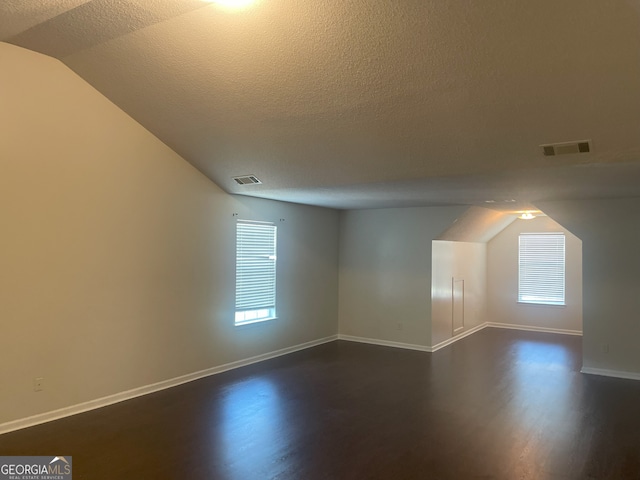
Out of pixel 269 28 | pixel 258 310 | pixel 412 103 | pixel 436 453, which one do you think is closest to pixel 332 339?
pixel 258 310

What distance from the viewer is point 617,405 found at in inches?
180

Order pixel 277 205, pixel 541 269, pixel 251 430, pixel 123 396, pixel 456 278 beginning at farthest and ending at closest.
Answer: pixel 541 269 → pixel 456 278 → pixel 277 205 → pixel 123 396 → pixel 251 430

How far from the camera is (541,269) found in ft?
29.6

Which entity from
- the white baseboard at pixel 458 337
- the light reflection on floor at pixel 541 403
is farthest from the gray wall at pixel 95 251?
the light reflection on floor at pixel 541 403

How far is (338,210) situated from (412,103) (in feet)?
15.0

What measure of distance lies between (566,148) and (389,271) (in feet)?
13.8

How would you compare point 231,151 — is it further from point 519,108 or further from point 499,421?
point 499,421

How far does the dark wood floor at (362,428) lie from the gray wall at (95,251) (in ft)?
1.26

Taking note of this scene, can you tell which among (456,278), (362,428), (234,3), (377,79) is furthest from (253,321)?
(234,3)

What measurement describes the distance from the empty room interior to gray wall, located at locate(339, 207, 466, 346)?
23.2 inches

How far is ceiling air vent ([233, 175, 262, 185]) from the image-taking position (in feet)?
17.1

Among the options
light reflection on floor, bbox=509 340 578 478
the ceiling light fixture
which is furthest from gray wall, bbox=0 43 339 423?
light reflection on floor, bbox=509 340 578 478

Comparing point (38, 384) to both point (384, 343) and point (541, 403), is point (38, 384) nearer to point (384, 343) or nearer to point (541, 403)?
point (541, 403)

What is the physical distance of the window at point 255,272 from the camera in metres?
6.00
